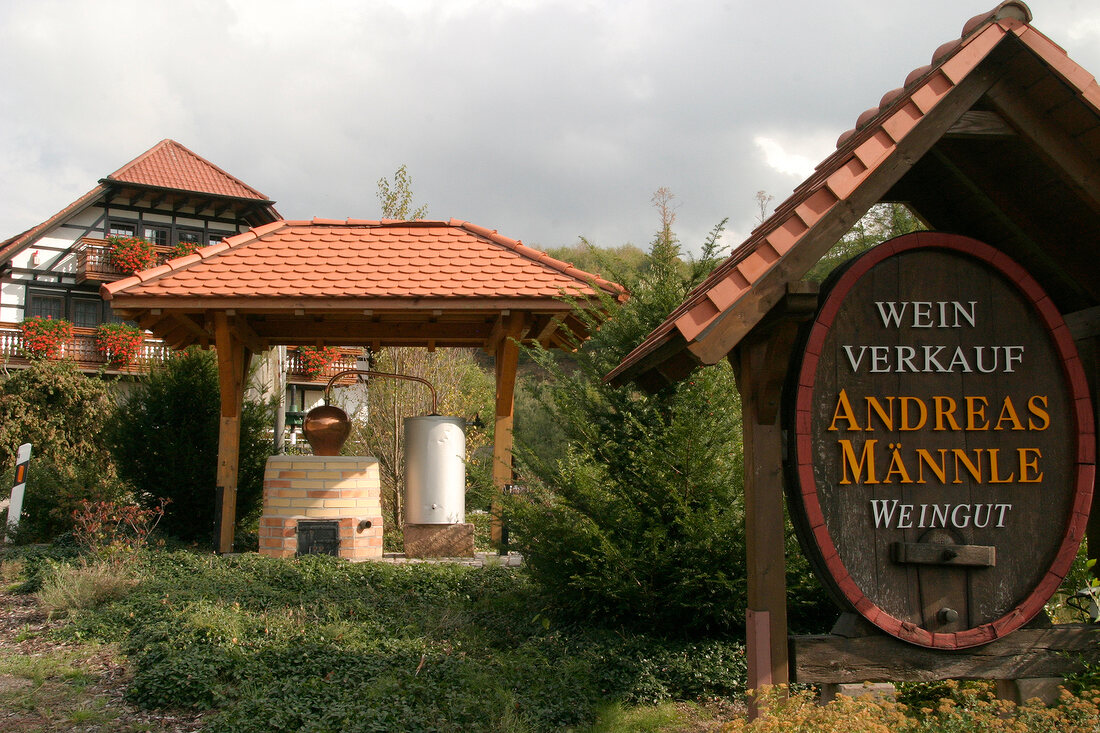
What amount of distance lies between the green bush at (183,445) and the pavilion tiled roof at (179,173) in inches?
753

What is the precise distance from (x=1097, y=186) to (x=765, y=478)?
6.66ft

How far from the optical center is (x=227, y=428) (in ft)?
33.7

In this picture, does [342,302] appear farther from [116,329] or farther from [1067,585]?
[116,329]

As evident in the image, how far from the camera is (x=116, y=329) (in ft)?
91.0

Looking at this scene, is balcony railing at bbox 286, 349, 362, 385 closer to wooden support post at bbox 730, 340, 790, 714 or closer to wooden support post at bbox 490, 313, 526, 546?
wooden support post at bbox 490, 313, 526, 546

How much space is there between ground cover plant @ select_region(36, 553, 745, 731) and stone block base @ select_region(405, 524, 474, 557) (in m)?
2.75

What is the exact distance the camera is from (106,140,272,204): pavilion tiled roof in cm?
2927

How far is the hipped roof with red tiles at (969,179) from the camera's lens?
11.4 feet

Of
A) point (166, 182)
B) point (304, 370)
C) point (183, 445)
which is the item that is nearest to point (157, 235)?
point (166, 182)

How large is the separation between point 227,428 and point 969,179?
8.68 metres

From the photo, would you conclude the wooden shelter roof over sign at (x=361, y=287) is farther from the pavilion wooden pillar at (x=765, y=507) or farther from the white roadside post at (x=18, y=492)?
the pavilion wooden pillar at (x=765, y=507)

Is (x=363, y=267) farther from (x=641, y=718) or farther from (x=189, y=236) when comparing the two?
(x=189, y=236)

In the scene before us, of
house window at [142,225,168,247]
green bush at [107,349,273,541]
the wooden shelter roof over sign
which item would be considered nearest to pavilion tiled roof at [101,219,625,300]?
the wooden shelter roof over sign

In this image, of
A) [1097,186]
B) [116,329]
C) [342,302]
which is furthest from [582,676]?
[116,329]
